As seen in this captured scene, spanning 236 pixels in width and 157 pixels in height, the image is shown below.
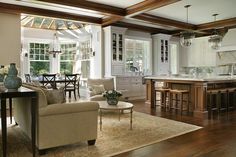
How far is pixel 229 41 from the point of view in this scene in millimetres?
8484

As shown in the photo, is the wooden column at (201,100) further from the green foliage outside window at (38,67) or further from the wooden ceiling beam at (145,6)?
the green foliage outside window at (38,67)

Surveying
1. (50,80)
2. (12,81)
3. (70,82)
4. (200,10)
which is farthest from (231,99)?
(12,81)

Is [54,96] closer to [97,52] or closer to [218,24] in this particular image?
[97,52]

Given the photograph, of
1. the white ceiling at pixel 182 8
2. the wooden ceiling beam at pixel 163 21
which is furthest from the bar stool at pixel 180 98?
the wooden ceiling beam at pixel 163 21

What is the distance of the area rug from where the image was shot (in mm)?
2914

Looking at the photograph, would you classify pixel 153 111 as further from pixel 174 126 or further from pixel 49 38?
pixel 49 38

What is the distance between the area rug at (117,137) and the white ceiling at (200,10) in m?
3.32

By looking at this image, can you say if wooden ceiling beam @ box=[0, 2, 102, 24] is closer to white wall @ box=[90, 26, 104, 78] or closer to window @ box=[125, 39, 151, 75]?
white wall @ box=[90, 26, 104, 78]

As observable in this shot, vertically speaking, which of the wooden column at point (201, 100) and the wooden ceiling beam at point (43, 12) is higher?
the wooden ceiling beam at point (43, 12)

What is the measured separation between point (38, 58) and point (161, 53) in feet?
17.1

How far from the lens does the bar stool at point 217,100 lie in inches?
221

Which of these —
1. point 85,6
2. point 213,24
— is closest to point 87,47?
point 85,6

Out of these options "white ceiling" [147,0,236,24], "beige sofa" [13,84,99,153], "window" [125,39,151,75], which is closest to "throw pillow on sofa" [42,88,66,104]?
"beige sofa" [13,84,99,153]

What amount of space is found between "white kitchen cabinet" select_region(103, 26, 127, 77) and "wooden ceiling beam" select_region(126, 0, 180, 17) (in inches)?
59.2
